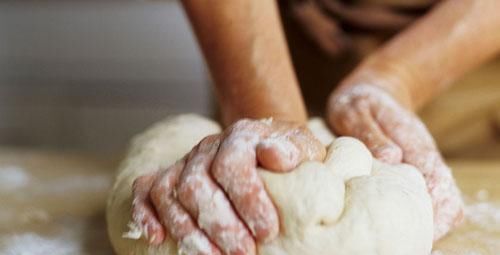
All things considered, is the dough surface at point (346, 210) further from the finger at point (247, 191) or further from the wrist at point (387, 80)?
the wrist at point (387, 80)

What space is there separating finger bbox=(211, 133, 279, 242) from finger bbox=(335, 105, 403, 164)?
0.23m

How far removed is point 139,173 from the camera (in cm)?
94

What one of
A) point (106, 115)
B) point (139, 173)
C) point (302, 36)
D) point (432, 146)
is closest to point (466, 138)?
point (302, 36)

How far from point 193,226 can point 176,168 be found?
0.22ft

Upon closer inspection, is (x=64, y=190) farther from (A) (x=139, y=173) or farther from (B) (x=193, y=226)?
(B) (x=193, y=226)

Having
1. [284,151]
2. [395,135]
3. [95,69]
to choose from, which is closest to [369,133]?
[395,135]

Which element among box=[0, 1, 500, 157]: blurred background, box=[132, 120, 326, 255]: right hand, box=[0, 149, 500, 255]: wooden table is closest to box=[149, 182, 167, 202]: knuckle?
box=[132, 120, 326, 255]: right hand

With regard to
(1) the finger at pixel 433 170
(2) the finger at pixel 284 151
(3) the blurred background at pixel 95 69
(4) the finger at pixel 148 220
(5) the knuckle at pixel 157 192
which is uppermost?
(2) the finger at pixel 284 151

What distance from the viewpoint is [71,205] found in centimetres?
118

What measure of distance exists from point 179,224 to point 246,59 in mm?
354

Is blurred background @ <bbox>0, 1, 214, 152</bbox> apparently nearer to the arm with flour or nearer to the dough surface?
the arm with flour

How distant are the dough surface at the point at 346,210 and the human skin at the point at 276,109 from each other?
2 cm

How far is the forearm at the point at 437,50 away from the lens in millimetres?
1111

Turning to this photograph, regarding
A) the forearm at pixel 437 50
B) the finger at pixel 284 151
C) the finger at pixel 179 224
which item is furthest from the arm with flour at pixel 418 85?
the finger at pixel 179 224
